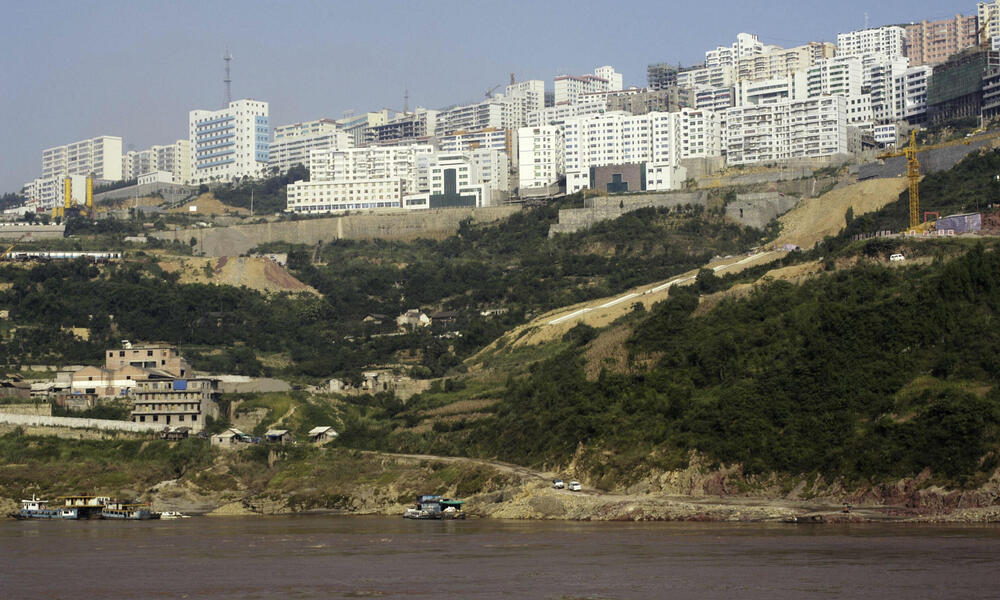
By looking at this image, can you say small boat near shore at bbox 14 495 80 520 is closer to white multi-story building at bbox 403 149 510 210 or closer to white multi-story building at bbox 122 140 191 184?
white multi-story building at bbox 403 149 510 210

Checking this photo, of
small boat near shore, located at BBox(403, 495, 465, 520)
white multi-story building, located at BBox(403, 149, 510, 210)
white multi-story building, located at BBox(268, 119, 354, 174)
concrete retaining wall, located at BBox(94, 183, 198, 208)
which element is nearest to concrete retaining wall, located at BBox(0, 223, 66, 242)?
concrete retaining wall, located at BBox(94, 183, 198, 208)

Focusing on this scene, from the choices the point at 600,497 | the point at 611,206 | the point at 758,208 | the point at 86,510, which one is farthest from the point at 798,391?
the point at 611,206

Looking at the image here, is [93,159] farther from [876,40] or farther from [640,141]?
[876,40]

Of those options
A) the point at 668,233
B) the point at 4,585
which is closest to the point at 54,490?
the point at 4,585

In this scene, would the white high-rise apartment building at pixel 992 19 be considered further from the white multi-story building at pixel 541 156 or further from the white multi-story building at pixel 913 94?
the white multi-story building at pixel 541 156

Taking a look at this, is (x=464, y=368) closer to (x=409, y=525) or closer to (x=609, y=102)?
(x=409, y=525)
